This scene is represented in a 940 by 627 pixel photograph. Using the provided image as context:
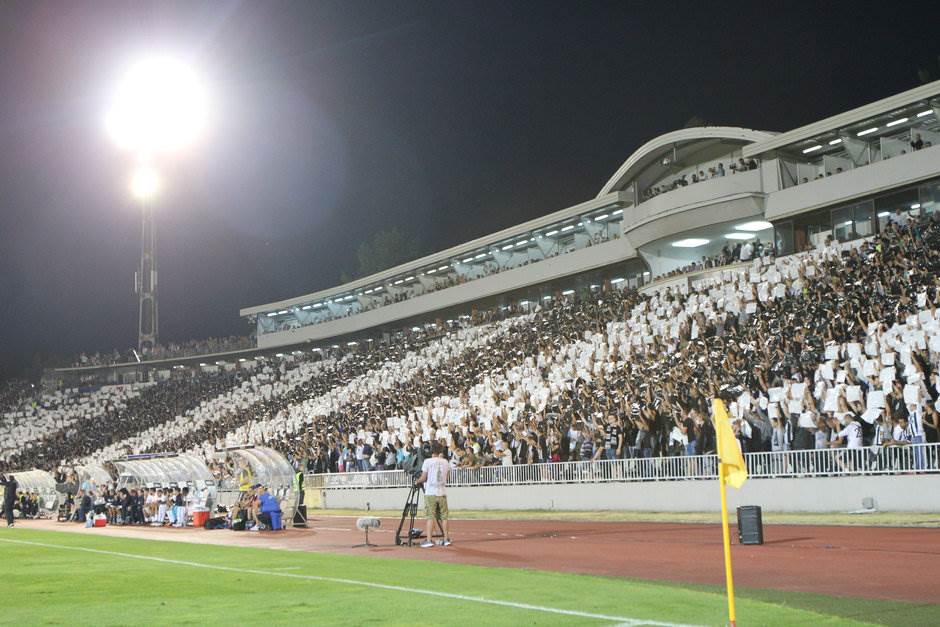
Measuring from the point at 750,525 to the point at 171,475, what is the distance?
82.4 feet

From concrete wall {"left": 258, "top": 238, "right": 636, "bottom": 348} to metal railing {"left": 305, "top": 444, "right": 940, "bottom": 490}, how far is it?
17.6m

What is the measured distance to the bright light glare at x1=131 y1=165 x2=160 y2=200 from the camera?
71250mm

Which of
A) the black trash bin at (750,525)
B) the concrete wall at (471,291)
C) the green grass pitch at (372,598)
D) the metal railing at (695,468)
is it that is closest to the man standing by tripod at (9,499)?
the metal railing at (695,468)

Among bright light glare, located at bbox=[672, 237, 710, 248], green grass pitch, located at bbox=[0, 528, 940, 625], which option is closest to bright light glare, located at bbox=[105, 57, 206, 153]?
bright light glare, located at bbox=[672, 237, 710, 248]

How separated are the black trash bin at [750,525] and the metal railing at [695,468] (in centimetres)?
486

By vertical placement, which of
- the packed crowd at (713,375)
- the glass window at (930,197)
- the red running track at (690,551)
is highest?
the glass window at (930,197)

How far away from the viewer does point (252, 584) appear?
43.6 ft

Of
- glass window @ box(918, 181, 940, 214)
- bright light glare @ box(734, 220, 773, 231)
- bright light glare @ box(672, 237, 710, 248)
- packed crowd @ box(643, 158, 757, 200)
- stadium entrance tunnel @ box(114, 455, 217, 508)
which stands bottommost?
stadium entrance tunnel @ box(114, 455, 217, 508)

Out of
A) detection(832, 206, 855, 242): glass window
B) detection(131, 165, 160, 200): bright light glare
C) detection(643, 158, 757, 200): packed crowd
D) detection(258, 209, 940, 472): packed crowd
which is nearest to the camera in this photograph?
detection(258, 209, 940, 472): packed crowd

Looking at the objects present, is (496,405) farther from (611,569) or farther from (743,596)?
(743,596)

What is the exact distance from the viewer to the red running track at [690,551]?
1246cm

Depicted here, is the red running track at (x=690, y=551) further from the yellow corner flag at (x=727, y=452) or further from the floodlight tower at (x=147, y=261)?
the floodlight tower at (x=147, y=261)

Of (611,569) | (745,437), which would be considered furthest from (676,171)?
(611,569)

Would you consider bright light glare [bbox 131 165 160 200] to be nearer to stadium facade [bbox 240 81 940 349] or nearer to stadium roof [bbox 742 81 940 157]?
stadium facade [bbox 240 81 940 349]
